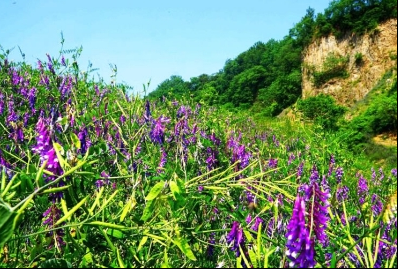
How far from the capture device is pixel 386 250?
1513 millimetres

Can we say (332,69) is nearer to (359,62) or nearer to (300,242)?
(359,62)

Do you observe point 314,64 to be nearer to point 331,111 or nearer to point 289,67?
point 331,111

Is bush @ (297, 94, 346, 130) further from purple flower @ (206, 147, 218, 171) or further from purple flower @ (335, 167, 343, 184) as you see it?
purple flower @ (206, 147, 218, 171)

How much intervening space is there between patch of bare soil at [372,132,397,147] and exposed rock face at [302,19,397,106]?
9.84 metres

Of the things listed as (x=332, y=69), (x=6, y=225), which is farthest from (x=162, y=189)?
(x=332, y=69)

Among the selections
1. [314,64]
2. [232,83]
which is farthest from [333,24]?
[232,83]

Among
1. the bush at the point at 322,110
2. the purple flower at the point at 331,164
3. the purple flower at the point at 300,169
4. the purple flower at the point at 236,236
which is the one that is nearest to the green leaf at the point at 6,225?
the purple flower at the point at 236,236

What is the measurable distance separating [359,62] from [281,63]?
66.3ft

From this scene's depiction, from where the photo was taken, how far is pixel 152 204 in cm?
85

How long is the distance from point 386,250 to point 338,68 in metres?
33.5

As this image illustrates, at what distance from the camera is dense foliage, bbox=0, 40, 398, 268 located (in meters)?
0.80

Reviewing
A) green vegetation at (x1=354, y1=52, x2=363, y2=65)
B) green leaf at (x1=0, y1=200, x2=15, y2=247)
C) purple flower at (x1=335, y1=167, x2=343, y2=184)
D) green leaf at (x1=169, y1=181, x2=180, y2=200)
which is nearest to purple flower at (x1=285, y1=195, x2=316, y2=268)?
green leaf at (x1=169, y1=181, x2=180, y2=200)

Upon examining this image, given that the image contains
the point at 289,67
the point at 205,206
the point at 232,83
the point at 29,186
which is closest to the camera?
the point at 29,186

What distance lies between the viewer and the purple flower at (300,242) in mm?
759
